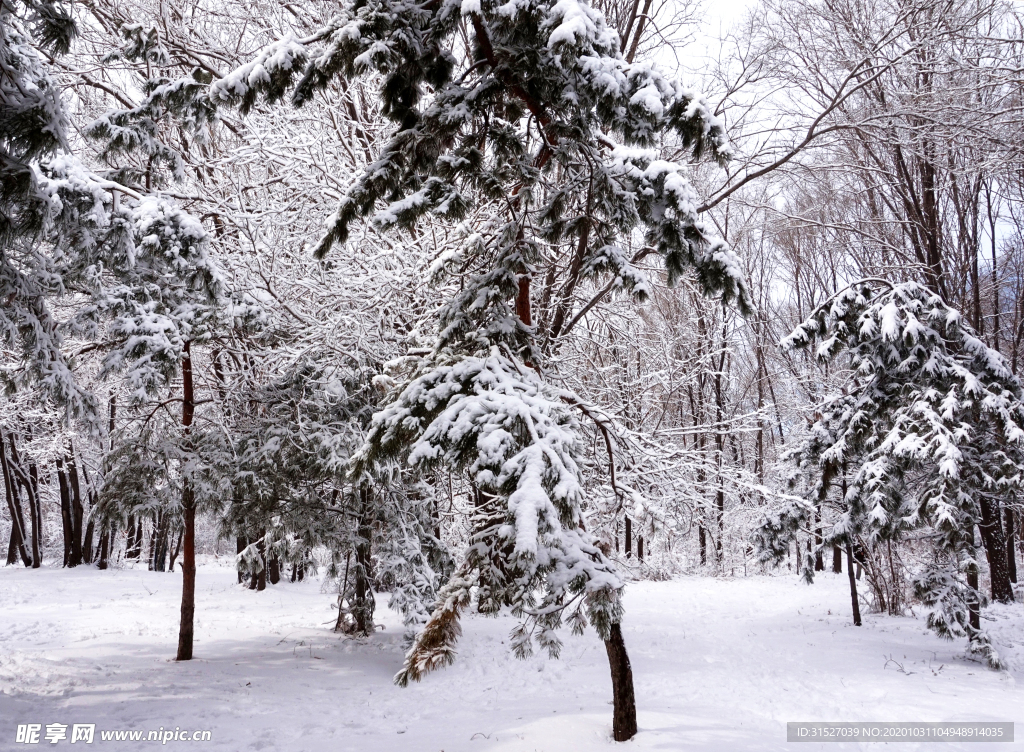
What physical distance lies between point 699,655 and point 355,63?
10.2m

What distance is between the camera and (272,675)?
8.63 m

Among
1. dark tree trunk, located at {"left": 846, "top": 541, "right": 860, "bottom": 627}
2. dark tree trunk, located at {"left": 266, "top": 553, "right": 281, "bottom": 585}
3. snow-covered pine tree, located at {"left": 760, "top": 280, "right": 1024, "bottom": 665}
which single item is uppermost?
snow-covered pine tree, located at {"left": 760, "top": 280, "right": 1024, "bottom": 665}

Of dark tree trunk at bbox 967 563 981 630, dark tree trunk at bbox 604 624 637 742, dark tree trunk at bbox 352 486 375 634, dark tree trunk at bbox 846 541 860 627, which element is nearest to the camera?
dark tree trunk at bbox 604 624 637 742

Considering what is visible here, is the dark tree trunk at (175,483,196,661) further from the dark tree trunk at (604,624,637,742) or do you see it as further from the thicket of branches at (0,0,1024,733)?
the dark tree trunk at (604,624,637,742)

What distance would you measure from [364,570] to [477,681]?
2.37 m

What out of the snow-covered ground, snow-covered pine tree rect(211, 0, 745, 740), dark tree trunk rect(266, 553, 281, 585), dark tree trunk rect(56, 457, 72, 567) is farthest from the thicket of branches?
dark tree trunk rect(56, 457, 72, 567)

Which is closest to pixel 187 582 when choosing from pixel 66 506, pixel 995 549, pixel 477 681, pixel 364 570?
pixel 364 570

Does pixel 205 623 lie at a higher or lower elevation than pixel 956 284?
lower

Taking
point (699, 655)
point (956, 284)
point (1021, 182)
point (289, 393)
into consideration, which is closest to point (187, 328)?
point (289, 393)

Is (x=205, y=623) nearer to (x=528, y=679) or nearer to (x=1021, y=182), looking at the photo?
(x=528, y=679)

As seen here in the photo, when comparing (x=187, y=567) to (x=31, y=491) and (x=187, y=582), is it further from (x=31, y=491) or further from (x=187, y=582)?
(x=31, y=491)

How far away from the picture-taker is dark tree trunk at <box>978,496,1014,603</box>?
420 inches

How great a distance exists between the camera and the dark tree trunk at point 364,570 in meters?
9.48

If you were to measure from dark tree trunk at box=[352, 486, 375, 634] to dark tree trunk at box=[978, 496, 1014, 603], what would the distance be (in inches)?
395
